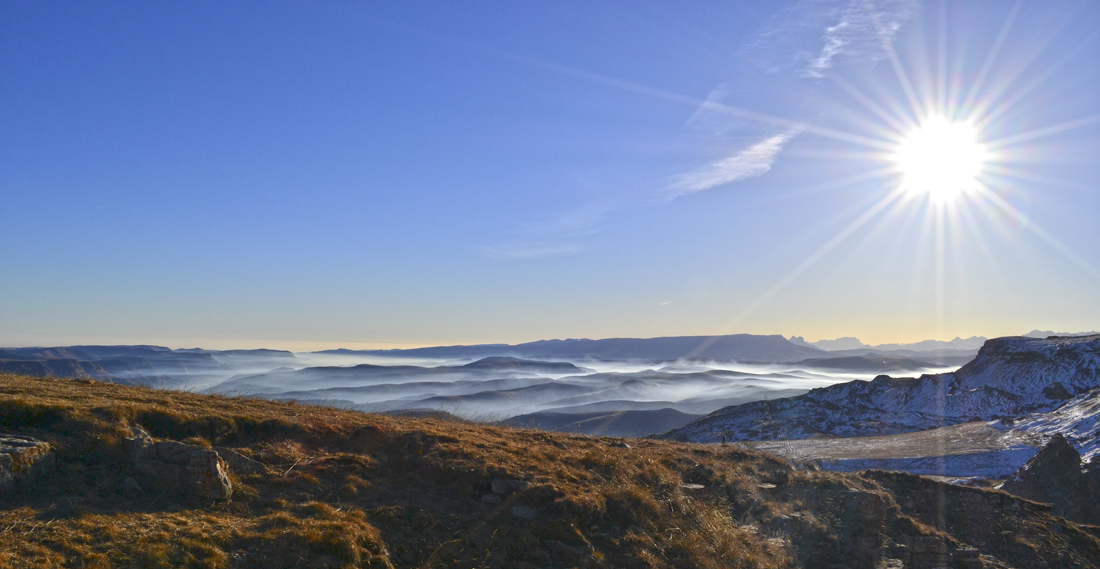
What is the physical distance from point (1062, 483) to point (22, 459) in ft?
85.3

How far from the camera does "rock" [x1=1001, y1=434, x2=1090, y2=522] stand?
17792 millimetres

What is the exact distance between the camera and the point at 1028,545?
38.8ft

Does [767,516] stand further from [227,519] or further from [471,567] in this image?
[227,519]

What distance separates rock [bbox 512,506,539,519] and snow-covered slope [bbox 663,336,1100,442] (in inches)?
1402

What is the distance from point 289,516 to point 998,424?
43.6 m

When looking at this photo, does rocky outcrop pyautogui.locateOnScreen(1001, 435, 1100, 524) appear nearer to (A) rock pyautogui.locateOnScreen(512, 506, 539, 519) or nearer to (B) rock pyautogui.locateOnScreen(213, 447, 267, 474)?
(A) rock pyautogui.locateOnScreen(512, 506, 539, 519)

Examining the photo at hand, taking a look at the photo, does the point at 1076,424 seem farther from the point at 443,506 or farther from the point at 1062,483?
the point at 443,506

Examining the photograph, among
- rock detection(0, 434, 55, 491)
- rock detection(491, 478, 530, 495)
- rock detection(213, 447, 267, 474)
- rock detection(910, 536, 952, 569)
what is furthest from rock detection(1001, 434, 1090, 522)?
rock detection(0, 434, 55, 491)

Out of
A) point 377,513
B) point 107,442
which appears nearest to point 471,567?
point 377,513

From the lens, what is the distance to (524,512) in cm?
851

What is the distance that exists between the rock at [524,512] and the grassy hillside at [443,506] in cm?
5

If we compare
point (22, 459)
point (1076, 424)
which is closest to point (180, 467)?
point (22, 459)

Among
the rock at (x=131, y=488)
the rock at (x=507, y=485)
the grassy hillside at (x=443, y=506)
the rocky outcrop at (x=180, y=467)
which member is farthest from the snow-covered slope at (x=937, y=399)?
the rock at (x=131, y=488)

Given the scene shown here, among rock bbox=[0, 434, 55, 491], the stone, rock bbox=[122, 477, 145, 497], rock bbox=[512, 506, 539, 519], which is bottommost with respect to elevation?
rock bbox=[512, 506, 539, 519]
